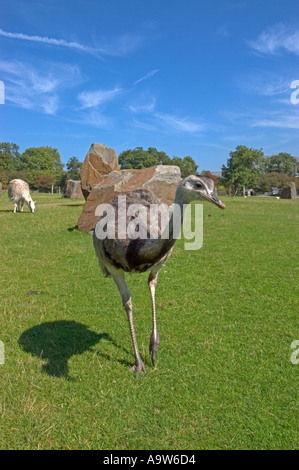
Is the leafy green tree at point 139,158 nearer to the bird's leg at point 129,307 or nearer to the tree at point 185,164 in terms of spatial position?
the tree at point 185,164

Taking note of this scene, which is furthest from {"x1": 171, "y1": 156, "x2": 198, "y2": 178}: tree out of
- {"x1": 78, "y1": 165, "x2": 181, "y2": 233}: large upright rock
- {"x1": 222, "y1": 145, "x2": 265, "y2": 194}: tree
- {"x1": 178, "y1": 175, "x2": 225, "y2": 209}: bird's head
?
{"x1": 178, "y1": 175, "x2": 225, "y2": 209}: bird's head

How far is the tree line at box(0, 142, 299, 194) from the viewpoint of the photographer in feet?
159

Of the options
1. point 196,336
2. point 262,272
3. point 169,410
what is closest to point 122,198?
point 196,336

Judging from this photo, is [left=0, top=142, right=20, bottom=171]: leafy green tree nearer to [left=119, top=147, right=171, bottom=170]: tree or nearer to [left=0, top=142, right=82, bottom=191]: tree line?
[left=0, top=142, right=82, bottom=191]: tree line

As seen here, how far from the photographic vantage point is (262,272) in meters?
7.03

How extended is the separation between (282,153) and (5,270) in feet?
303

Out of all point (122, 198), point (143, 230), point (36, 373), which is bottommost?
point (36, 373)

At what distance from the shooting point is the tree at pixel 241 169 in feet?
154

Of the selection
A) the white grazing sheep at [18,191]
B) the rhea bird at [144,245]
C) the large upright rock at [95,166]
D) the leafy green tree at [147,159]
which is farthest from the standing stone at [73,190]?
the leafy green tree at [147,159]

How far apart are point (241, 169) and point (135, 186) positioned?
1585 inches

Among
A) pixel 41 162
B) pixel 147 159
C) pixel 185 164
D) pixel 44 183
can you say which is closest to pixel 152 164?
pixel 147 159

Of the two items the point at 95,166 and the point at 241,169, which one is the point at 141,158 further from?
the point at 95,166

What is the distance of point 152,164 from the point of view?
208 feet
